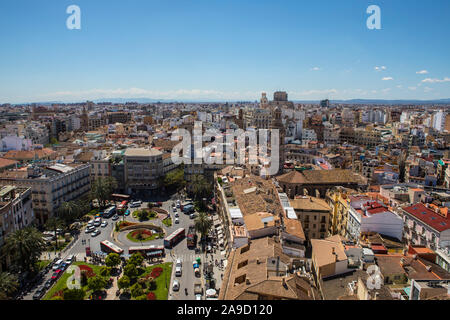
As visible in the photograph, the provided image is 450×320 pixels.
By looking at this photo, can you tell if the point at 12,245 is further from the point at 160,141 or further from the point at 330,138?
the point at 330,138

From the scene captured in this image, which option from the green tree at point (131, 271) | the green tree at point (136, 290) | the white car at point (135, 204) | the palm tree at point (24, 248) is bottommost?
the green tree at point (136, 290)

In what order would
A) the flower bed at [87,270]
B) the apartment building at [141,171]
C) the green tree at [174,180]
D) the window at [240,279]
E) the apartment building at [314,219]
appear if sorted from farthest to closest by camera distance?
the apartment building at [141,171] → the green tree at [174,180] → the apartment building at [314,219] → the flower bed at [87,270] → the window at [240,279]

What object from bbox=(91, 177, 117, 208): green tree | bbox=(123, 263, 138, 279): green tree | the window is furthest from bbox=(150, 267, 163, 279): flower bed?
bbox=(91, 177, 117, 208): green tree

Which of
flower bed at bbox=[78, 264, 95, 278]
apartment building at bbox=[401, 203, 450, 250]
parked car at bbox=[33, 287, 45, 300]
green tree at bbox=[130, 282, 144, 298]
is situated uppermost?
apartment building at bbox=[401, 203, 450, 250]

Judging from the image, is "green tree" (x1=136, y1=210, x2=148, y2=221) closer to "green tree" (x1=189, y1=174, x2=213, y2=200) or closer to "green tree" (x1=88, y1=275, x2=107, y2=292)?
"green tree" (x1=189, y1=174, x2=213, y2=200)

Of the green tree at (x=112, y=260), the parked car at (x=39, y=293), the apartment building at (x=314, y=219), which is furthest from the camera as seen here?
the apartment building at (x=314, y=219)

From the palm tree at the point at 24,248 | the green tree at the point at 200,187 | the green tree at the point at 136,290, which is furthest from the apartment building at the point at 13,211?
the green tree at the point at 200,187

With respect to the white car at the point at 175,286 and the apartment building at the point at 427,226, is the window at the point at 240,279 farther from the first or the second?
the apartment building at the point at 427,226
